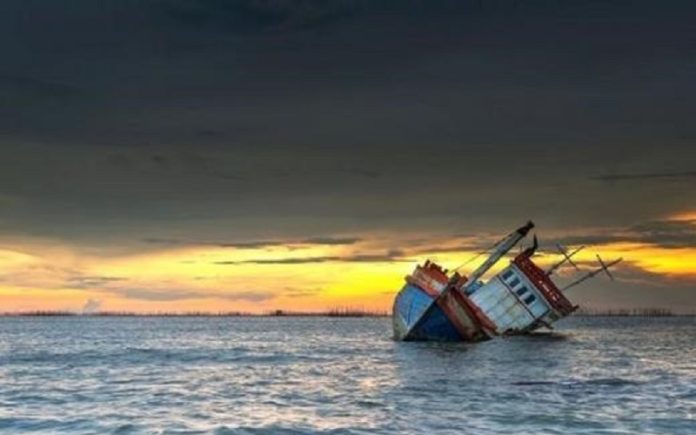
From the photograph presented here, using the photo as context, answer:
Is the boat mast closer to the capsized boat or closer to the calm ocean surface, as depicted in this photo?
the capsized boat

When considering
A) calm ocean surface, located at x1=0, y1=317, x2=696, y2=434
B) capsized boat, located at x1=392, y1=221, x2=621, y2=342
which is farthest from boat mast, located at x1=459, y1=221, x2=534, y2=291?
calm ocean surface, located at x1=0, y1=317, x2=696, y2=434

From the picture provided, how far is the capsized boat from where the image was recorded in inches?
2202

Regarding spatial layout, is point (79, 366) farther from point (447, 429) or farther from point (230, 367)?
point (447, 429)

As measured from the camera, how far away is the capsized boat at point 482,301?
55938 millimetres

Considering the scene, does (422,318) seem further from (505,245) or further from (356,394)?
(356,394)

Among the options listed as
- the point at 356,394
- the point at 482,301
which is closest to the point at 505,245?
the point at 482,301

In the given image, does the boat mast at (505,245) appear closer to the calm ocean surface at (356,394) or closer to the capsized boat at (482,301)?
the capsized boat at (482,301)

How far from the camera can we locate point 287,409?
2634cm

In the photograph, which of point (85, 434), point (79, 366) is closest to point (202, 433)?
point (85, 434)

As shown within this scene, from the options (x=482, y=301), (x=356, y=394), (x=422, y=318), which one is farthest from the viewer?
(x=482, y=301)

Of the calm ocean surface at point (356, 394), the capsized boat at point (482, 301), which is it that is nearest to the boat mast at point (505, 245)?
the capsized boat at point (482, 301)

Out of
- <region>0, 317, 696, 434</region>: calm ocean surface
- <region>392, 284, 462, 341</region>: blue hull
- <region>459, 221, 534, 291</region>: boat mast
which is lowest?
<region>0, 317, 696, 434</region>: calm ocean surface

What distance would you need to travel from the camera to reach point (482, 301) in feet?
216

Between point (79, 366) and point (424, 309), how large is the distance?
865 inches
